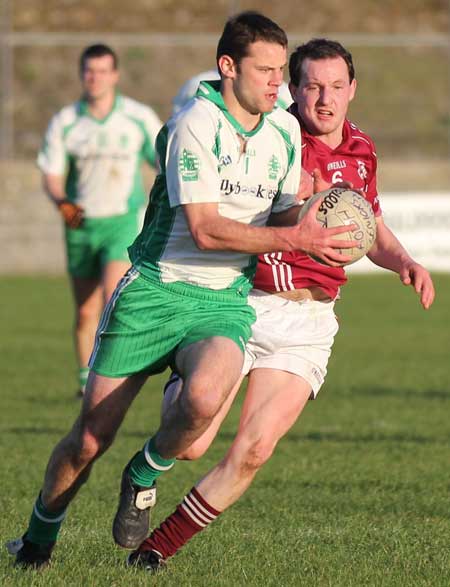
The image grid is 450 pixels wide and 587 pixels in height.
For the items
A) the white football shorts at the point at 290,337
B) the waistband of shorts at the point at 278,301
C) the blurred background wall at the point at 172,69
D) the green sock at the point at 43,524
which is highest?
the waistband of shorts at the point at 278,301

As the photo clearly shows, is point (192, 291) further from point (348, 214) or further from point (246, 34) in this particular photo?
point (246, 34)

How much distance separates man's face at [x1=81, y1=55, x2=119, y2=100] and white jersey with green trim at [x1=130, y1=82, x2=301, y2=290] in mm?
A: 5878

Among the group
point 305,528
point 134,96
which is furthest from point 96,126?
point 134,96

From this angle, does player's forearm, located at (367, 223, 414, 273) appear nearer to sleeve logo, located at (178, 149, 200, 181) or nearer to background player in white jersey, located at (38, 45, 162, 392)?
sleeve logo, located at (178, 149, 200, 181)

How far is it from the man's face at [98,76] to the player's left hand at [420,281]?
587 cm

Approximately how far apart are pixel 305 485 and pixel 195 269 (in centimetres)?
248

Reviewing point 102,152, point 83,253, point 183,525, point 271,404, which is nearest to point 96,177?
point 102,152

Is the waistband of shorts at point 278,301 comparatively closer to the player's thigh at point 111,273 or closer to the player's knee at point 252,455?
the player's knee at point 252,455

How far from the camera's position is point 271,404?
543 centimetres

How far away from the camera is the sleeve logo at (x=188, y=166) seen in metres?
4.99

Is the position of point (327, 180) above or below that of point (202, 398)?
above

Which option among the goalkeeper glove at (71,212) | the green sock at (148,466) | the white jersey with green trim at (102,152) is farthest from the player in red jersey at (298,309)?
the white jersey with green trim at (102,152)

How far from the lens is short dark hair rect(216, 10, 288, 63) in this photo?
5098 mm

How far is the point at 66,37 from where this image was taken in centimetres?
2345
